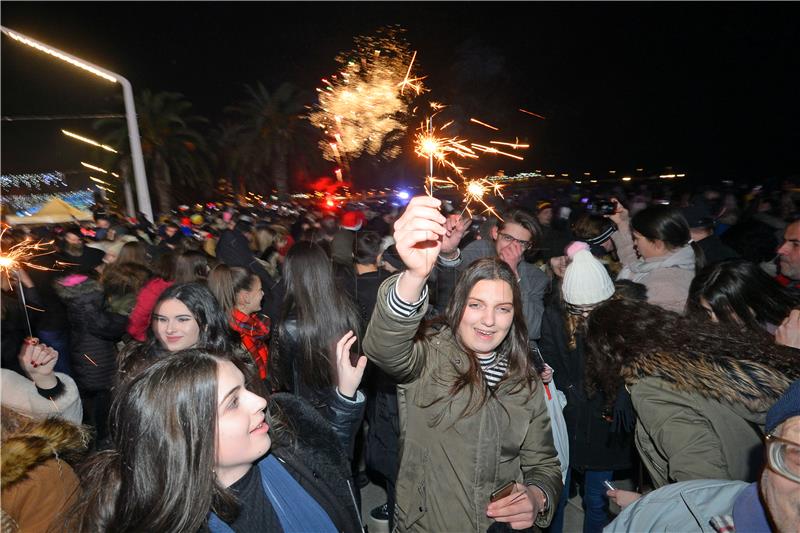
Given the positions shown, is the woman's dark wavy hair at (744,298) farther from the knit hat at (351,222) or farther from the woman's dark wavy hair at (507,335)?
the knit hat at (351,222)

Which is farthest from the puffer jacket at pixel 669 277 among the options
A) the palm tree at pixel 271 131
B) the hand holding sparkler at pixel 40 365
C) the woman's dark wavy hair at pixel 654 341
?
the palm tree at pixel 271 131

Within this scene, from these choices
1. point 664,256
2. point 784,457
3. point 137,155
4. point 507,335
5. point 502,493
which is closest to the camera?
point 784,457

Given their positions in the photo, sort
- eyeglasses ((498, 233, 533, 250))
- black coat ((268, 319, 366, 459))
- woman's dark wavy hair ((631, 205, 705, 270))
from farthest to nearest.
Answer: eyeglasses ((498, 233, 533, 250)) < woman's dark wavy hair ((631, 205, 705, 270)) < black coat ((268, 319, 366, 459))

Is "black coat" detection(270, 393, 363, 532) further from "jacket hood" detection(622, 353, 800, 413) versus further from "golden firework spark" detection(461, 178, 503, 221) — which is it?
"golden firework spark" detection(461, 178, 503, 221)

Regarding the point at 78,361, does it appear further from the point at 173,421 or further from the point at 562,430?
the point at 562,430

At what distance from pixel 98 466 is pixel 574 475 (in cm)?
428

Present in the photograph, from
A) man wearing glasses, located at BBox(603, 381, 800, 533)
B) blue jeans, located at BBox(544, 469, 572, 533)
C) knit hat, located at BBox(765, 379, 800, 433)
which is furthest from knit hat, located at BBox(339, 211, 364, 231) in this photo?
knit hat, located at BBox(765, 379, 800, 433)

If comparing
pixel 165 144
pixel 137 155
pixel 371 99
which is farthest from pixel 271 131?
pixel 371 99

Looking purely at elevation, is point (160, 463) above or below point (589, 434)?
above

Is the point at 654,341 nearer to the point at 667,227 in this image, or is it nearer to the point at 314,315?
the point at 667,227

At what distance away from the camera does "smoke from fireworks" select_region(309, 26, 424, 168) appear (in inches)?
252

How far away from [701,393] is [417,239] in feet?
4.56

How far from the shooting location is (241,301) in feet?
15.0

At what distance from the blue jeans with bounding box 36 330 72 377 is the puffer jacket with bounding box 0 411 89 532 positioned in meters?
Result: 3.79
